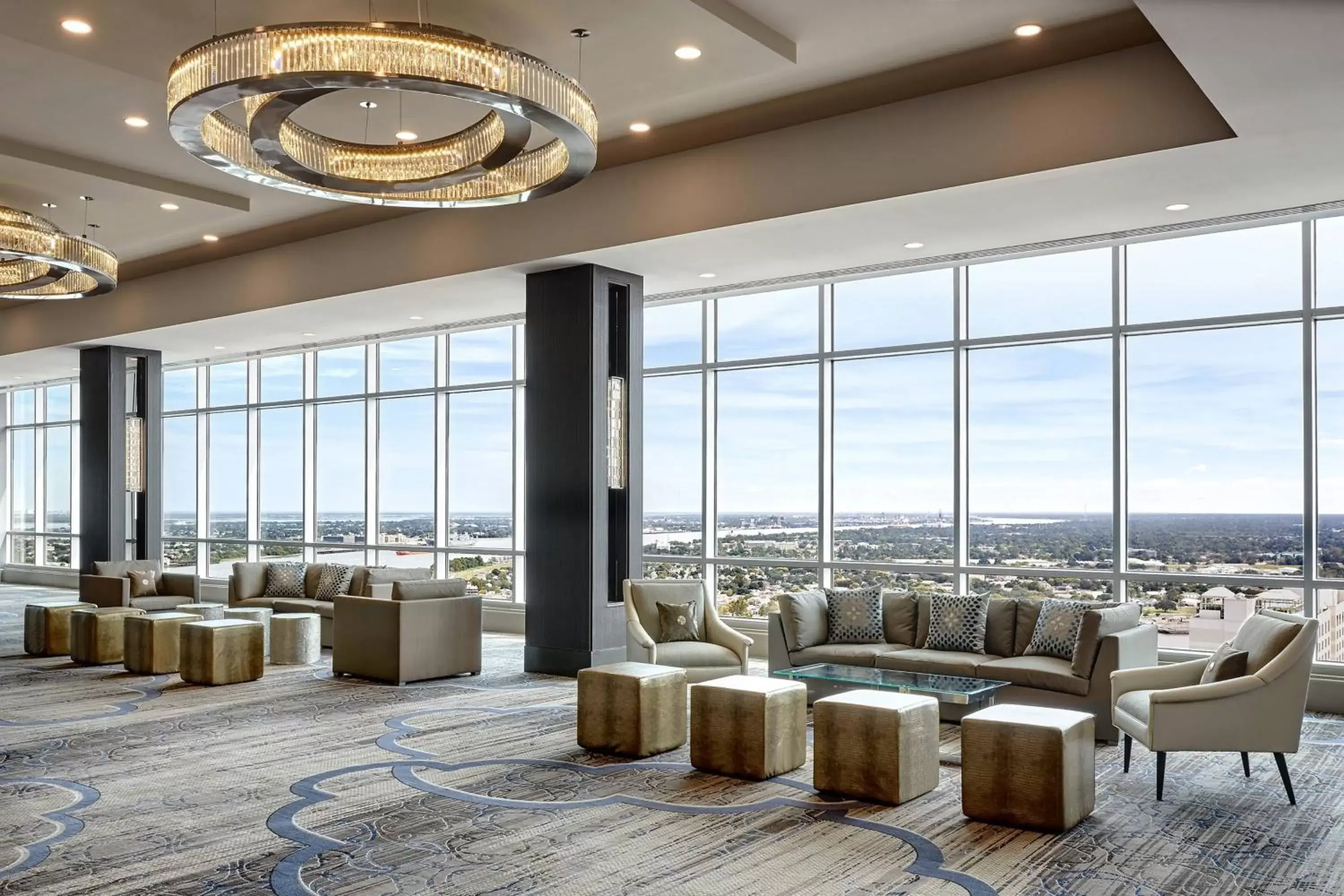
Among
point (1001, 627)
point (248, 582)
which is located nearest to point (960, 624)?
point (1001, 627)

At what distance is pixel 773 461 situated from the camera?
1121cm

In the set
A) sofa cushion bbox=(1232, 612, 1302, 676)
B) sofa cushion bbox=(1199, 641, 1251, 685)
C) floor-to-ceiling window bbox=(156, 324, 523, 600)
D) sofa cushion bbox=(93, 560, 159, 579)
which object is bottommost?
sofa cushion bbox=(93, 560, 159, 579)

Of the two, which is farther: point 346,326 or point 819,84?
point 346,326

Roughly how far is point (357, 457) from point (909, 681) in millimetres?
10217

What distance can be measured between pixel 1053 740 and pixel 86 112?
7.20 m

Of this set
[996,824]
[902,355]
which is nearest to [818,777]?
[996,824]

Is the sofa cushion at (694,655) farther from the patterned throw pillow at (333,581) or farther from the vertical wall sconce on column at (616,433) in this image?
the patterned throw pillow at (333,581)

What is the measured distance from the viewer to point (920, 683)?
21.1ft

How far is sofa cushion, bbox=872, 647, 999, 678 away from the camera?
7570 mm

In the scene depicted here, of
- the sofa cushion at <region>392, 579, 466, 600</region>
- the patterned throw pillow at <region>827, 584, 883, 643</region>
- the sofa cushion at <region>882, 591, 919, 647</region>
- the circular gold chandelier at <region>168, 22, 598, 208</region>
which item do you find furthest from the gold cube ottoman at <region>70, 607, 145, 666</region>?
the sofa cushion at <region>882, 591, 919, 647</region>

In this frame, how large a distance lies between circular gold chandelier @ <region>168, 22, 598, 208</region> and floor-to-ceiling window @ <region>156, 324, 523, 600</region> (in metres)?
6.02

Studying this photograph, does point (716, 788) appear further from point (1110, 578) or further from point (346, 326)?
point (346, 326)

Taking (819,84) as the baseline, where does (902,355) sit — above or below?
below

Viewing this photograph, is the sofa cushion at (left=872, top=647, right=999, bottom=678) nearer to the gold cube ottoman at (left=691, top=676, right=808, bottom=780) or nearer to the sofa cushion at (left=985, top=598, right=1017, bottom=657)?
the sofa cushion at (left=985, top=598, right=1017, bottom=657)
